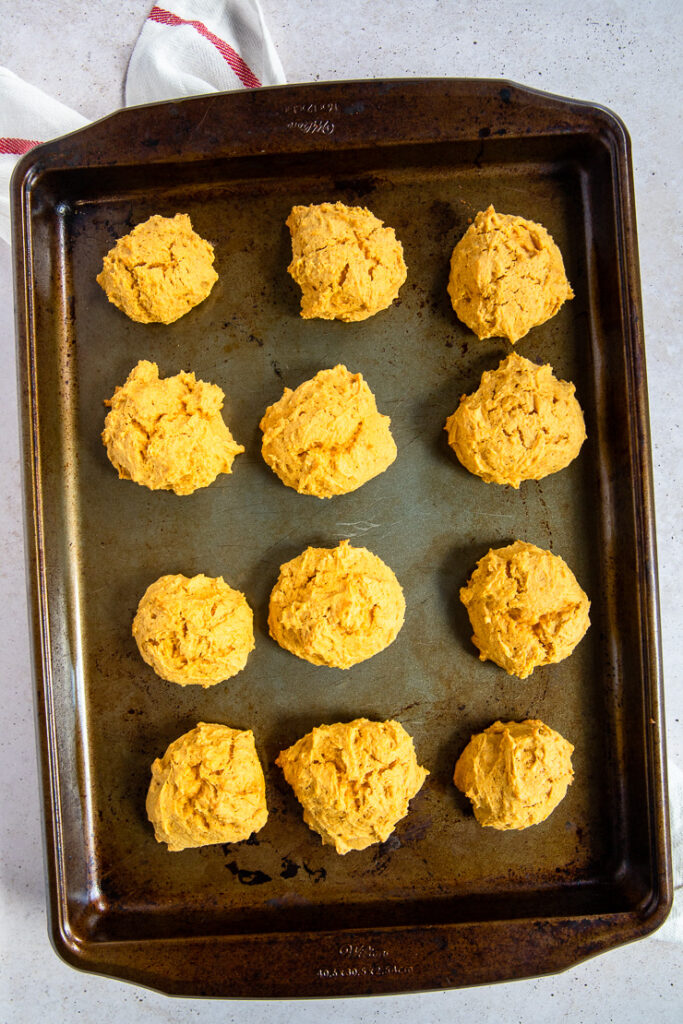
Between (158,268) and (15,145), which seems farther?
(15,145)

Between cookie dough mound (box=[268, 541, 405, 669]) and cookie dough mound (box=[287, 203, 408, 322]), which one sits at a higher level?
cookie dough mound (box=[287, 203, 408, 322])

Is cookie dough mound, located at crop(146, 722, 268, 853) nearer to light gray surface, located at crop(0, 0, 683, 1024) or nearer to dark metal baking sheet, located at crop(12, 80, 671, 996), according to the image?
dark metal baking sheet, located at crop(12, 80, 671, 996)

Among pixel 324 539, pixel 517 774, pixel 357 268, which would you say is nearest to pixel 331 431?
pixel 324 539

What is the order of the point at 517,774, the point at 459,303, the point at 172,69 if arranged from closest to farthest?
the point at 517,774, the point at 459,303, the point at 172,69

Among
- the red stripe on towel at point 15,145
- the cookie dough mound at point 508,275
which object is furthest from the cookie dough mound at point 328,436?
the red stripe on towel at point 15,145

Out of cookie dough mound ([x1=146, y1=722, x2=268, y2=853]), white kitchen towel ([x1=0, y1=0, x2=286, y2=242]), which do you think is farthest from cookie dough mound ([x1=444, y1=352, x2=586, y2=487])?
white kitchen towel ([x1=0, y1=0, x2=286, y2=242])

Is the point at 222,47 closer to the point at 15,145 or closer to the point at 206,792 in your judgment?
the point at 15,145
